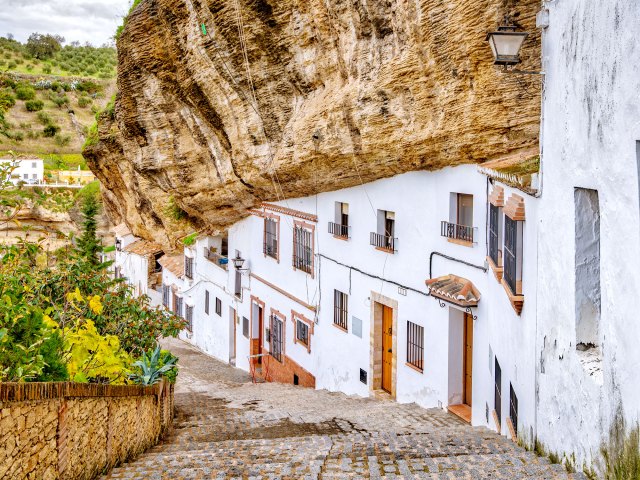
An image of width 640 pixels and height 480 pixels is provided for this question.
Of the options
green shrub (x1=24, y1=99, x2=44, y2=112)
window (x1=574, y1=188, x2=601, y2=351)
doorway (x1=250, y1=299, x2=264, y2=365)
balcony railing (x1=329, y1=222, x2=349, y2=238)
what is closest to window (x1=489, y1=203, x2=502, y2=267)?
window (x1=574, y1=188, x2=601, y2=351)

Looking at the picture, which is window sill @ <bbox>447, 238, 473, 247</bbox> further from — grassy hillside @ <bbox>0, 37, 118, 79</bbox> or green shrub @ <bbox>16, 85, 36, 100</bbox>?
grassy hillside @ <bbox>0, 37, 118, 79</bbox>

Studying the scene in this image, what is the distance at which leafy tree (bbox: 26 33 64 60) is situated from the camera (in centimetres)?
8226

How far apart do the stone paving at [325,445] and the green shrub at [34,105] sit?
59083 mm

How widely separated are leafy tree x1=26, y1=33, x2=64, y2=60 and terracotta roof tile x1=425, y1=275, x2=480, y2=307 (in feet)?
260

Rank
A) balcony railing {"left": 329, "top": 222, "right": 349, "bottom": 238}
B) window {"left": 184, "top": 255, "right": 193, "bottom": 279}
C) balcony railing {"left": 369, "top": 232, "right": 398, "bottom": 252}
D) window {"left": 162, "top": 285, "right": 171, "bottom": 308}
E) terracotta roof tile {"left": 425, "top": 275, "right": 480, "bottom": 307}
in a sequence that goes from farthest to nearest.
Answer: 1. window {"left": 162, "top": 285, "right": 171, "bottom": 308}
2. window {"left": 184, "top": 255, "right": 193, "bottom": 279}
3. balcony railing {"left": 329, "top": 222, "right": 349, "bottom": 238}
4. balcony railing {"left": 369, "top": 232, "right": 398, "bottom": 252}
5. terracotta roof tile {"left": 425, "top": 275, "right": 480, "bottom": 307}

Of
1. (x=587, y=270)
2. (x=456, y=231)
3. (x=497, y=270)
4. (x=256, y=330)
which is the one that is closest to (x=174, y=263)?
(x=256, y=330)

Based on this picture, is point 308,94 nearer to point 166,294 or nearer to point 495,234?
point 495,234

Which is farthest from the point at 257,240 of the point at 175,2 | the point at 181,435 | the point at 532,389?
the point at 532,389

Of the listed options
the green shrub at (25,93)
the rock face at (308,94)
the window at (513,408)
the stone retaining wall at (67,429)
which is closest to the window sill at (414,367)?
the rock face at (308,94)

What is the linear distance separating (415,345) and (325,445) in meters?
5.38

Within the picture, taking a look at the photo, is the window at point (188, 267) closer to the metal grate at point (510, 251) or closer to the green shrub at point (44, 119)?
the metal grate at point (510, 251)

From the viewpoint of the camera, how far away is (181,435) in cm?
1091

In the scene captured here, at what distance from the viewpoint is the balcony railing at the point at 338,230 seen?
651 inches

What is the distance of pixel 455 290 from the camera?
11922mm
